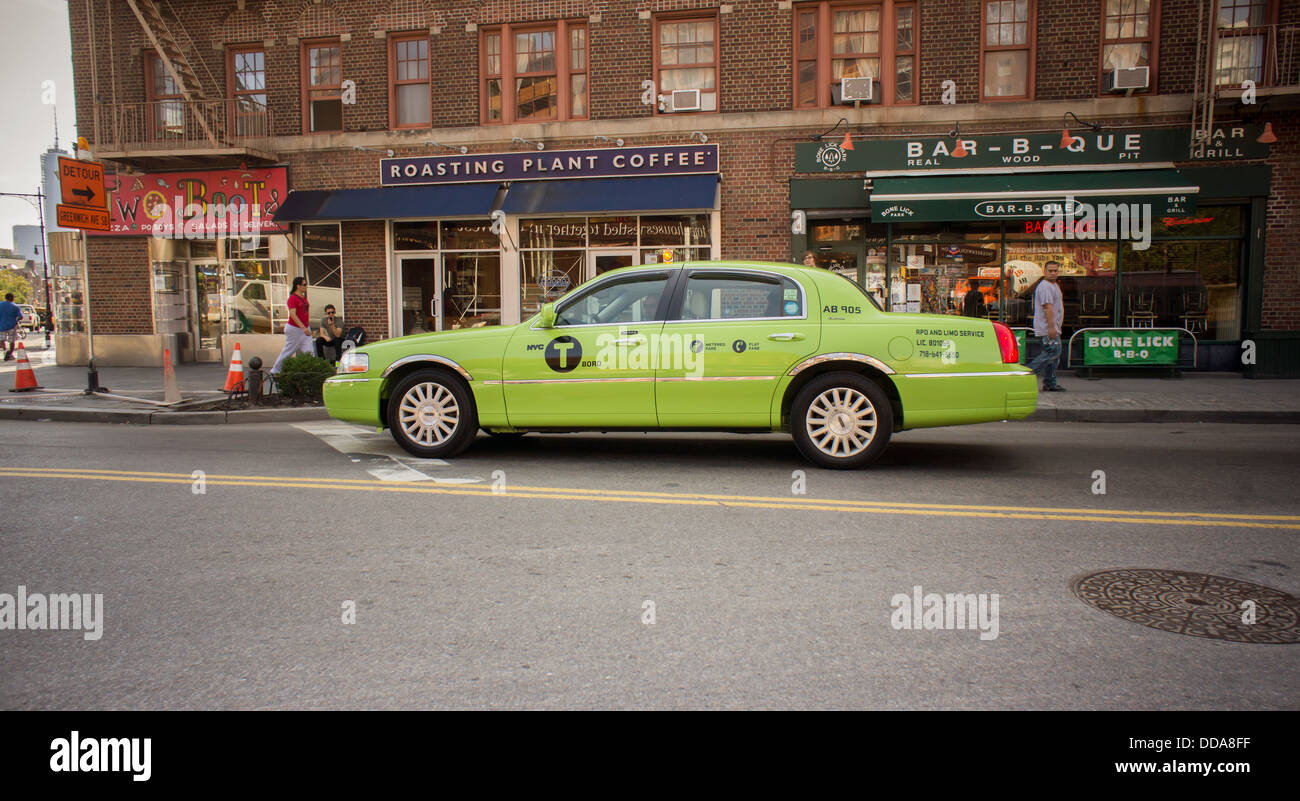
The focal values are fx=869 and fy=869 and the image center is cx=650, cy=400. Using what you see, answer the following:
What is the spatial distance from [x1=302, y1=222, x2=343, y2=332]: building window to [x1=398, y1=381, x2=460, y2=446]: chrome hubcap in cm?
1160

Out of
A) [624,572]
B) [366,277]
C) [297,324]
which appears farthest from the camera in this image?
[366,277]

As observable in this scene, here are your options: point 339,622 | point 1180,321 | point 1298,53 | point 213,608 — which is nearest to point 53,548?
point 213,608

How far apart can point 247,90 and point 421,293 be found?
18.9 feet

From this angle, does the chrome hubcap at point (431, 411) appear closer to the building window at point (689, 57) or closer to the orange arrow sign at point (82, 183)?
the orange arrow sign at point (82, 183)

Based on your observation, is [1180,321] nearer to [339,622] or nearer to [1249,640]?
[1249,640]

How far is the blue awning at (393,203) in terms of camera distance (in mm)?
16734

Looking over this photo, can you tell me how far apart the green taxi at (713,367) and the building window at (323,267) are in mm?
11462

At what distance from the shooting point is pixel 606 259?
16984 millimetres

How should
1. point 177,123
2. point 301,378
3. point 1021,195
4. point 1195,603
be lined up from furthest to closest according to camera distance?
point 177,123 → point 1021,195 → point 301,378 → point 1195,603

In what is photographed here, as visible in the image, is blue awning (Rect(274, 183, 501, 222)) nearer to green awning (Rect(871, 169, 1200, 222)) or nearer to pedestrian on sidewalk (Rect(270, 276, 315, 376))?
pedestrian on sidewalk (Rect(270, 276, 315, 376))

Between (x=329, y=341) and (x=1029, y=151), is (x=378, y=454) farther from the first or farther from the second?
(x=1029, y=151)

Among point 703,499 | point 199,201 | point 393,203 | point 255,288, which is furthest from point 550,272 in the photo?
point 703,499

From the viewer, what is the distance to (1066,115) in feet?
49.8

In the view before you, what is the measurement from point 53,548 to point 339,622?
2343 millimetres
